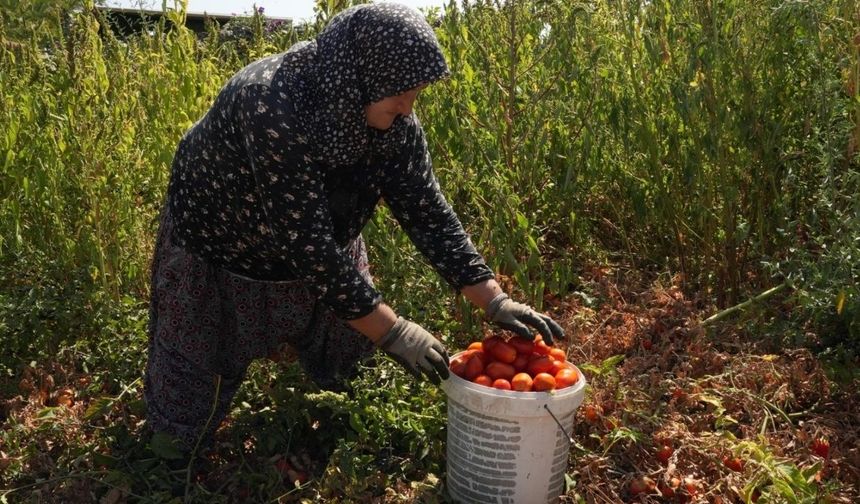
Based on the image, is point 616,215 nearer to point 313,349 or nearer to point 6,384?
point 313,349

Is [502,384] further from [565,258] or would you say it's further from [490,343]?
[565,258]

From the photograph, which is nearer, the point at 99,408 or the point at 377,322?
the point at 377,322

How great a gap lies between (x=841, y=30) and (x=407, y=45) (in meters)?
1.79

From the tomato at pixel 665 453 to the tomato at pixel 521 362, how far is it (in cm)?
50

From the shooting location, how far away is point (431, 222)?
8.59ft

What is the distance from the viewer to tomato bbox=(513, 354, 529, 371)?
2.37 meters

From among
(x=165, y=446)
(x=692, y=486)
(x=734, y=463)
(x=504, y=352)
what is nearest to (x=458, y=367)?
(x=504, y=352)

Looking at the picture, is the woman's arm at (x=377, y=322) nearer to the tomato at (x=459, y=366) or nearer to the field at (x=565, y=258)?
the tomato at (x=459, y=366)

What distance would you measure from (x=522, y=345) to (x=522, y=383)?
0.17 meters

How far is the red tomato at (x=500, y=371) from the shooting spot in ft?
7.59

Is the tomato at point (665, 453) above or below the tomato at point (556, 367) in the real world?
below

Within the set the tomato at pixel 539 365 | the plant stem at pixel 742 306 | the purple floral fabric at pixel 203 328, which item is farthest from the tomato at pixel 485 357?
the plant stem at pixel 742 306

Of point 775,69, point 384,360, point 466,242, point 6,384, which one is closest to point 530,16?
point 775,69

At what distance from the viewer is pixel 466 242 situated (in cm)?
263
